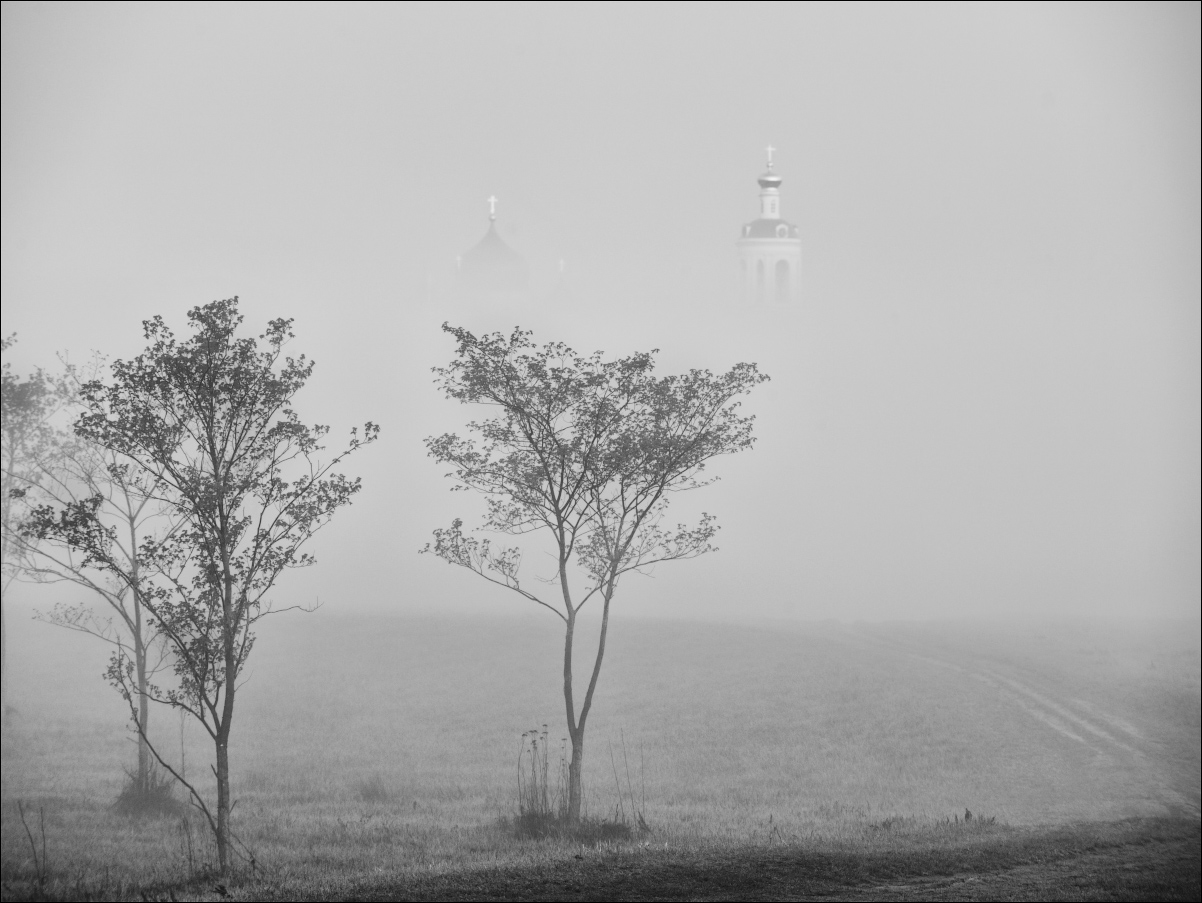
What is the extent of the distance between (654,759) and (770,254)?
157 m

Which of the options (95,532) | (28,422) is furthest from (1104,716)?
(28,422)

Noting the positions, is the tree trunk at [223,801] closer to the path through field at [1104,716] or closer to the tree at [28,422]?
the tree at [28,422]

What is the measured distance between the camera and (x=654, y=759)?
4375cm

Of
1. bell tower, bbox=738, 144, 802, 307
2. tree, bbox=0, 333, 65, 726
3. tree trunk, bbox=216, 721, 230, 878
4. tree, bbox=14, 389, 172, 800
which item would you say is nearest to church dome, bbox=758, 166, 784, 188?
bell tower, bbox=738, 144, 802, 307

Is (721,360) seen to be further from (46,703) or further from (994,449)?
(46,703)

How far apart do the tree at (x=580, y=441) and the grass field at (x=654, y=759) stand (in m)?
5.81

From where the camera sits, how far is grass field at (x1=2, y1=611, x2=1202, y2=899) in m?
28.0

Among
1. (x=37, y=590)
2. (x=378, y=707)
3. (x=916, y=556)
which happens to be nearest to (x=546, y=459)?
(x=378, y=707)

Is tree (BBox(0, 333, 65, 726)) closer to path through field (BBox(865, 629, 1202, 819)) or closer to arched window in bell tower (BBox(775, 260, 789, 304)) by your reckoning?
path through field (BBox(865, 629, 1202, 819))

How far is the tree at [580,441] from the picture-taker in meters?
30.6

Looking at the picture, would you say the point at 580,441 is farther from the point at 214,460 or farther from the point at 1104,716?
the point at 1104,716

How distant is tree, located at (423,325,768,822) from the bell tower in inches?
6485

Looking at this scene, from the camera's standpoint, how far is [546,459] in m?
31.2

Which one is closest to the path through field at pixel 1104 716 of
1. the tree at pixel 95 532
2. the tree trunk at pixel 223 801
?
the tree trunk at pixel 223 801
